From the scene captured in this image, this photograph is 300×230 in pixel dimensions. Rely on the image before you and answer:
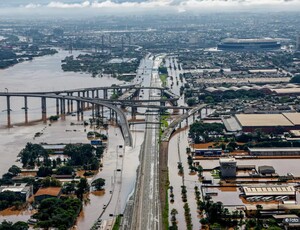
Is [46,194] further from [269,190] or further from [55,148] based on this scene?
[269,190]

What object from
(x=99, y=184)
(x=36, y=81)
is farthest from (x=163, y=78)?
(x=99, y=184)

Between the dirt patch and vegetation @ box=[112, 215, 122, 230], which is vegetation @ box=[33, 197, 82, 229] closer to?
vegetation @ box=[112, 215, 122, 230]

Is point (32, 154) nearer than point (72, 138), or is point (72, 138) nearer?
point (32, 154)

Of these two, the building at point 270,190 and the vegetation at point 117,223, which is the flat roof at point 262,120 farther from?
the vegetation at point 117,223

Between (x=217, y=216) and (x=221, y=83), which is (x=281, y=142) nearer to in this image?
(x=217, y=216)

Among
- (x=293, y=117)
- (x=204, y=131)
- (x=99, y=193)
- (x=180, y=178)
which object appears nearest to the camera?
(x=99, y=193)

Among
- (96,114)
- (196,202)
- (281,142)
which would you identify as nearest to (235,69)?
(96,114)

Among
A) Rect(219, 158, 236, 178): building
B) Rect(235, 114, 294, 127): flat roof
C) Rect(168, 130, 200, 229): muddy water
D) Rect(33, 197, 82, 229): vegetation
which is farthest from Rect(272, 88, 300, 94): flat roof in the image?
Rect(33, 197, 82, 229): vegetation
